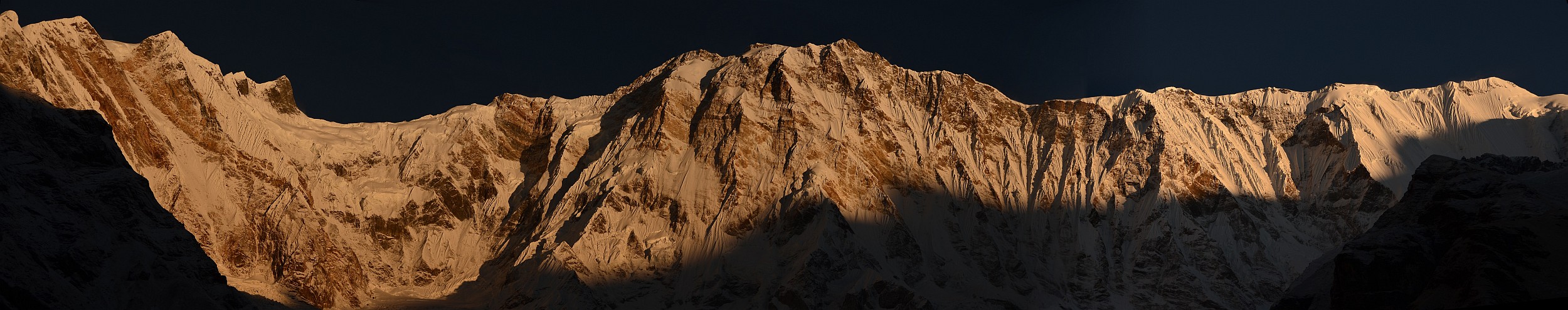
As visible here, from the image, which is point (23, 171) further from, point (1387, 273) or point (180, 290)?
point (1387, 273)

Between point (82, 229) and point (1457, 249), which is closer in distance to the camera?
point (1457, 249)

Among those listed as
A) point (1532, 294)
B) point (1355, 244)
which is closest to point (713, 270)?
point (1355, 244)

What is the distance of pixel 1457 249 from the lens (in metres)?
89.9

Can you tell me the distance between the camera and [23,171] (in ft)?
408

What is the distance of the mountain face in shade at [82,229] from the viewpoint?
11425cm

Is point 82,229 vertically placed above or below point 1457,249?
above

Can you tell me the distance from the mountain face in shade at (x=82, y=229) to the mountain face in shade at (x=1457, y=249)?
320ft

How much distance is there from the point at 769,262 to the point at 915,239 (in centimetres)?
2407

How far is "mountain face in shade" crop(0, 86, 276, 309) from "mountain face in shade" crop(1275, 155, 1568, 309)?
9761cm

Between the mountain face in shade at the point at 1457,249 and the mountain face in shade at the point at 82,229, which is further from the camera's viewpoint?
the mountain face in shade at the point at 82,229

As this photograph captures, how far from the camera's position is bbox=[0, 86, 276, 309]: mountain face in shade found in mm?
114250

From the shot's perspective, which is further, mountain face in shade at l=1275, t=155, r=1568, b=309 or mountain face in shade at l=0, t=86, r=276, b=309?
mountain face in shade at l=0, t=86, r=276, b=309

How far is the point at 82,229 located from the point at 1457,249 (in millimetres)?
113105

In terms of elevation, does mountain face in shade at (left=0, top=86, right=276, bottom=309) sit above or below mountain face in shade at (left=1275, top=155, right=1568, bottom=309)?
above
